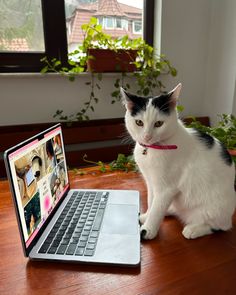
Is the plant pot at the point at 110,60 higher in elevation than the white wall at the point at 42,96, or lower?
higher

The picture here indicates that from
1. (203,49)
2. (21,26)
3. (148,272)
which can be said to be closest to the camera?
(148,272)

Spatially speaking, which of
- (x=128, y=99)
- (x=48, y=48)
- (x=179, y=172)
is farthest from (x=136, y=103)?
(x=48, y=48)

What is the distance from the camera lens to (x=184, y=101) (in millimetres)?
2000

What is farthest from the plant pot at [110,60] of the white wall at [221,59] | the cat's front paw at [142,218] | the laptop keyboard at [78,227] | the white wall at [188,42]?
the cat's front paw at [142,218]

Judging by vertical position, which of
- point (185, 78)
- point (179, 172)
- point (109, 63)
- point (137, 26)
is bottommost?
point (179, 172)

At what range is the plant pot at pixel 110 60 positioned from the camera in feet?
5.12

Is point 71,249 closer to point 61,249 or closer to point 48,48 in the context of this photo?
point 61,249

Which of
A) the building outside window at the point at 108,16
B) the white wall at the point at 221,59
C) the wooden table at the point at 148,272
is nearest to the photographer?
the wooden table at the point at 148,272

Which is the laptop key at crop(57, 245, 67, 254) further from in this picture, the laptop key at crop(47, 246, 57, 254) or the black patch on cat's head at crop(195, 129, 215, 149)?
the black patch on cat's head at crop(195, 129, 215, 149)

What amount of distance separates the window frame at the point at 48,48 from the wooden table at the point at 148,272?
4.04ft

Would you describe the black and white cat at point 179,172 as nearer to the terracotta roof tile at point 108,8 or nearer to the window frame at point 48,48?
the window frame at point 48,48

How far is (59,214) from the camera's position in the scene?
67cm

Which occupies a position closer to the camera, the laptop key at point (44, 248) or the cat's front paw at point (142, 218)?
the laptop key at point (44, 248)

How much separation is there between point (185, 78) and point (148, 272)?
5.70 feet
